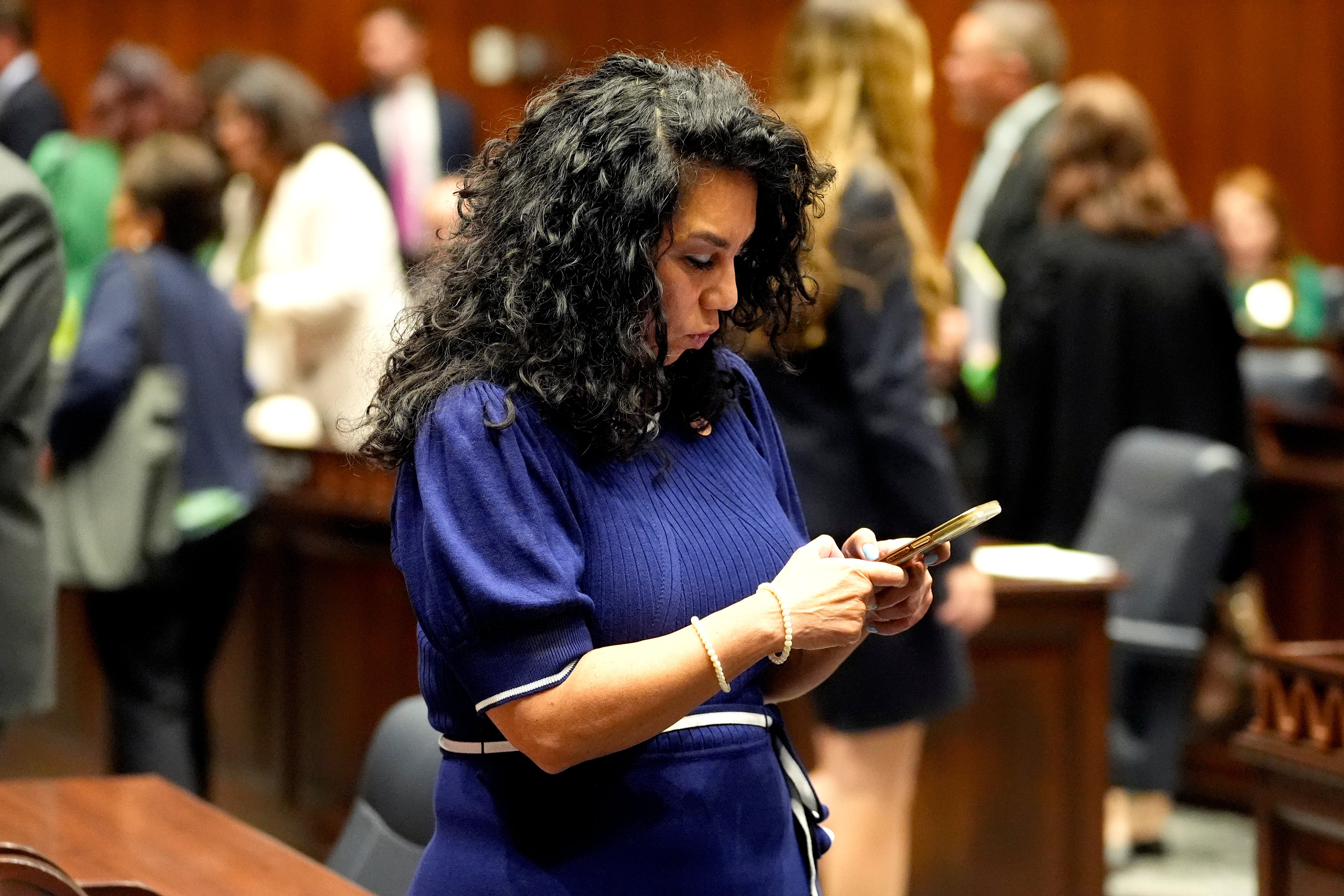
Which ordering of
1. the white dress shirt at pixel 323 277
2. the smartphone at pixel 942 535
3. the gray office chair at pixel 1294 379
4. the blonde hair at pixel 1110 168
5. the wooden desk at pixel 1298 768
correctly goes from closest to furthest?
the smartphone at pixel 942 535, the wooden desk at pixel 1298 768, the blonde hair at pixel 1110 168, the white dress shirt at pixel 323 277, the gray office chair at pixel 1294 379

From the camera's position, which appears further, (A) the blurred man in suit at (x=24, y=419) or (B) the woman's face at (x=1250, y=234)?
(B) the woman's face at (x=1250, y=234)

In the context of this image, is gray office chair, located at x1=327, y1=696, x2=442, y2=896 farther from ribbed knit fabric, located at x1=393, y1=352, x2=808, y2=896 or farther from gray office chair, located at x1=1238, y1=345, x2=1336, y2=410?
gray office chair, located at x1=1238, y1=345, x2=1336, y2=410

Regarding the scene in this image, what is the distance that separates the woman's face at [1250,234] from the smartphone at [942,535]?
686 cm

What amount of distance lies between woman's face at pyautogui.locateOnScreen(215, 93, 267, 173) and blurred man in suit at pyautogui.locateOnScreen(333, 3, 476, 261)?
7.50 ft

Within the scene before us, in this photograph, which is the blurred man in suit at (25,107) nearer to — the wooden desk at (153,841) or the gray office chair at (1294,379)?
the wooden desk at (153,841)

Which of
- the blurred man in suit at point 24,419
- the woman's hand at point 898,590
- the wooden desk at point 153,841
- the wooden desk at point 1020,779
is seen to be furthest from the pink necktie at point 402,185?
the woman's hand at point 898,590

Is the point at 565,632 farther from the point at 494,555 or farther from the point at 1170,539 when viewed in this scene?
Answer: the point at 1170,539

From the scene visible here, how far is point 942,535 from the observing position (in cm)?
151

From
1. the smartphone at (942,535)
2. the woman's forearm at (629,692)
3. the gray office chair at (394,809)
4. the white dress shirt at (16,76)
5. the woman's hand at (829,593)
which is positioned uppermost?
the white dress shirt at (16,76)

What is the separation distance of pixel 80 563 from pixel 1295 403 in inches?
176

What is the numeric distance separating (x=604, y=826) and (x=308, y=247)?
368 cm

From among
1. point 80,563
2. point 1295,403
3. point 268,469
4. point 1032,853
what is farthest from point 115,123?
point 1295,403

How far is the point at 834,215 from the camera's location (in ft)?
9.55

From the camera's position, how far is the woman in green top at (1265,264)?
25.6 feet
